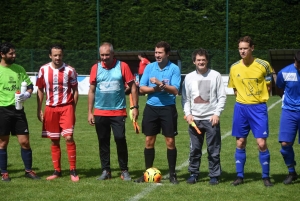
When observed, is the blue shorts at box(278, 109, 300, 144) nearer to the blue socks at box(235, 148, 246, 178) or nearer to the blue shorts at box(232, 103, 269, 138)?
the blue shorts at box(232, 103, 269, 138)

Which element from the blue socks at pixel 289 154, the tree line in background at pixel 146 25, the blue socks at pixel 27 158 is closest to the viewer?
the blue socks at pixel 289 154

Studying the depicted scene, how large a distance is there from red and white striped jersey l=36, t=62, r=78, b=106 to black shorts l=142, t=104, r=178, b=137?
125cm

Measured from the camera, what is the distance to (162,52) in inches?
328

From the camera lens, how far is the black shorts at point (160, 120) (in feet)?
27.6

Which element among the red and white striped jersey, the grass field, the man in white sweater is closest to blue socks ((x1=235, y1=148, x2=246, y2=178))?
the grass field

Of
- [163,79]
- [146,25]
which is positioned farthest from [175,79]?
[146,25]

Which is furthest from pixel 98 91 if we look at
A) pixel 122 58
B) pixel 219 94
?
pixel 122 58

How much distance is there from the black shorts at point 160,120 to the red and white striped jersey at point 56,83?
125 cm

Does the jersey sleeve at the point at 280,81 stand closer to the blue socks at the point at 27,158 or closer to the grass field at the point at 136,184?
the grass field at the point at 136,184

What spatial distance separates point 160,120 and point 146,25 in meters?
24.2

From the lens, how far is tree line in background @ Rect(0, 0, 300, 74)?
3039 centimetres

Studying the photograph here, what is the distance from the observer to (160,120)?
8508mm

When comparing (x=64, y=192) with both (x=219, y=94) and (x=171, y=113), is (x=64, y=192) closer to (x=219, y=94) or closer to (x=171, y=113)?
(x=171, y=113)

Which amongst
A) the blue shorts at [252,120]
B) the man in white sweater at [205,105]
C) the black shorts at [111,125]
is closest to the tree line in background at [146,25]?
the black shorts at [111,125]
